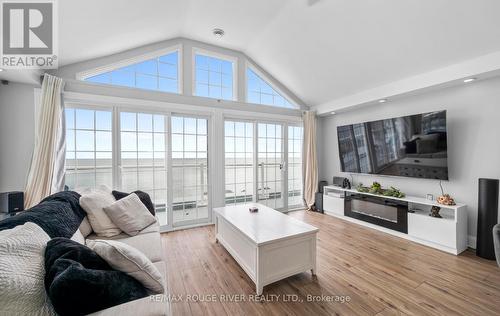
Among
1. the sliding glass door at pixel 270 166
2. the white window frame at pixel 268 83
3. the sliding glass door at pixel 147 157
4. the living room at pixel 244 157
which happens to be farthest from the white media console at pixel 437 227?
the sliding glass door at pixel 147 157

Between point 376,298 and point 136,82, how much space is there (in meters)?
4.20

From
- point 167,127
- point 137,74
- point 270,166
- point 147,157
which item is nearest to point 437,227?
point 270,166

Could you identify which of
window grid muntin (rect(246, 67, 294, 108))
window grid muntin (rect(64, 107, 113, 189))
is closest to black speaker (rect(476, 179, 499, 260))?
window grid muntin (rect(246, 67, 294, 108))

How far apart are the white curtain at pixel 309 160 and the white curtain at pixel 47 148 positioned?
4289 millimetres

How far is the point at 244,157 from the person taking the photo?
4230 millimetres

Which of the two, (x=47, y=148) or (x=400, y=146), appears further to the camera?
(x=400, y=146)

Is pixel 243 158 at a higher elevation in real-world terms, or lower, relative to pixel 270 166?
higher

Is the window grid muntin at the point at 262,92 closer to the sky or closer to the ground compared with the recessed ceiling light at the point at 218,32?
closer to the ground

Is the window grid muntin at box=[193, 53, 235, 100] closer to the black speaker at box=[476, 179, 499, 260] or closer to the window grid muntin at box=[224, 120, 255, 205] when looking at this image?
the window grid muntin at box=[224, 120, 255, 205]

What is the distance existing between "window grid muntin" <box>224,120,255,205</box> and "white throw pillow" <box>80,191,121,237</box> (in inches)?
84.8

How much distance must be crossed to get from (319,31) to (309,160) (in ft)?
8.44

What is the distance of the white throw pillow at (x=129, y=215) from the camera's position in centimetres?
213

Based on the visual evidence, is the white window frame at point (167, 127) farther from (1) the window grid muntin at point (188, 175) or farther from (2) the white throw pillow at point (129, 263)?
(2) the white throw pillow at point (129, 263)

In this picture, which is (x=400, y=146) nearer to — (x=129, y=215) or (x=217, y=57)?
(x=217, y=57)
